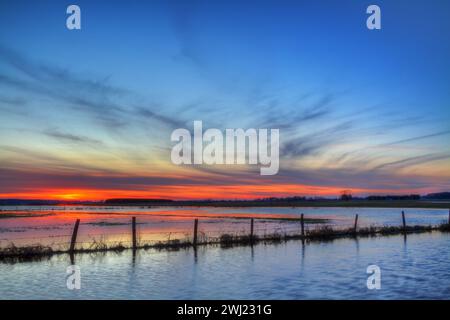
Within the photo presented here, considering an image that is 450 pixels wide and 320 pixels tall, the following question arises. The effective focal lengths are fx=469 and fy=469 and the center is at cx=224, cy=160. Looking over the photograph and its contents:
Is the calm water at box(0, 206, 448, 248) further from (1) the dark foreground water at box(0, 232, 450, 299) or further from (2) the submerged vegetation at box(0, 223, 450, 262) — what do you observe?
(1) the dark foreground water at box(0, 232, 450, 299)

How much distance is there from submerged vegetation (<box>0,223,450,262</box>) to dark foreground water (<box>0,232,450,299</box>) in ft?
3.69

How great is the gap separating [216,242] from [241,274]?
10989 millimetres

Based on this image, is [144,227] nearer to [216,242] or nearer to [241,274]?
[216,242]

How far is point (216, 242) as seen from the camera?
1118 inches

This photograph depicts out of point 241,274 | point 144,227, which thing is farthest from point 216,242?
point 144,227

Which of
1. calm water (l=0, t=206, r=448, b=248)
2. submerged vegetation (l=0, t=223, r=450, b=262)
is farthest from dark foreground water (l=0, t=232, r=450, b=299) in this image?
calm water (l=0, t=206, r=448, b=248)

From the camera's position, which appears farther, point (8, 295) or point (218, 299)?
point (8, 295)

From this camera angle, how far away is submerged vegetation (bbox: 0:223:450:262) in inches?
882

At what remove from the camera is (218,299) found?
43.4 feet

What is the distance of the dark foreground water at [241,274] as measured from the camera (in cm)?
1405

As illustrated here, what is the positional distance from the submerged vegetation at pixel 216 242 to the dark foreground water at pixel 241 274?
1.13 metres

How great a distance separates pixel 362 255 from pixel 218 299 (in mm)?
12028
